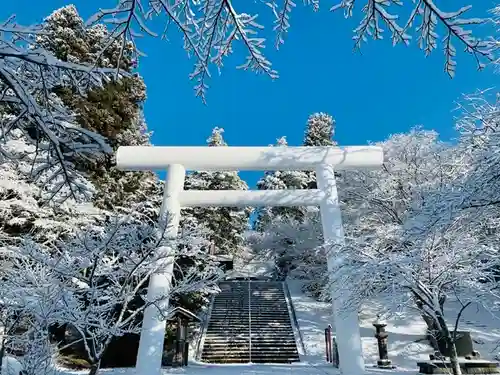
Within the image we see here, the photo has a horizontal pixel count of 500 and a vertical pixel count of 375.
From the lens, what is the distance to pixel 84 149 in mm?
2494

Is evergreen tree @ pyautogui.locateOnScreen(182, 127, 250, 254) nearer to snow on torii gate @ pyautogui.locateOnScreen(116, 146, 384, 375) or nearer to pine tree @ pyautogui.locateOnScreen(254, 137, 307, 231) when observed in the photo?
pine tree @ pyautogui.locateOnScreen(254, 137, 307, 231)

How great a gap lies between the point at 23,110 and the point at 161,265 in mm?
6363

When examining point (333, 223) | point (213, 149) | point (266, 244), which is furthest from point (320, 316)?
point (213, 149)

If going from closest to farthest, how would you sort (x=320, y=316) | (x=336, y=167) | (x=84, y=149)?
(x=84, y=149) < (x=336, y=167) < (x=320, y=316)

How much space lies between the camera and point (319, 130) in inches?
1089

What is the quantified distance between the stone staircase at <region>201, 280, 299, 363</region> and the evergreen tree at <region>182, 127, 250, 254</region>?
129 inches

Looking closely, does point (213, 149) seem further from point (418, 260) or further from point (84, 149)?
point (84, 149)

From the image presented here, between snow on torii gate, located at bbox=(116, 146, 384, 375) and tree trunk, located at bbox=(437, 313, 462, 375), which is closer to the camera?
tree trunk, located at bbox=(437, 313, 462, 375)

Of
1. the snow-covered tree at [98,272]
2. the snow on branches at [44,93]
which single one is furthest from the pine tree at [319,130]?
the snow on branches at [44,93]

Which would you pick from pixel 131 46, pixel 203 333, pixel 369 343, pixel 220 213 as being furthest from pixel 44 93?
pixel 220 213

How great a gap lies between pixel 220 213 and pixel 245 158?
37.6 feet

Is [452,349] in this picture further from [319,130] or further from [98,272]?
[319,130]

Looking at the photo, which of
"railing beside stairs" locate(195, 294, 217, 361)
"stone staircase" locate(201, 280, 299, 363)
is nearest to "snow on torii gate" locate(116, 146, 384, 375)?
"stone staircase" locate(201, 280, 299, 363)

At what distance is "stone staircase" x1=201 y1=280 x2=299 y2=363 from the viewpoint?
13.1m
